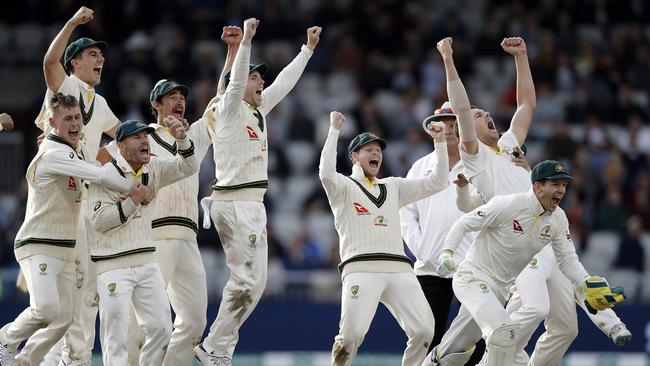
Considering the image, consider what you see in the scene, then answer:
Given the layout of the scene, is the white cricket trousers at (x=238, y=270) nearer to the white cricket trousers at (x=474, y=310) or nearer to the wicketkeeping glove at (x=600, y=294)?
the white cricket trousers at (x=474, y=310)

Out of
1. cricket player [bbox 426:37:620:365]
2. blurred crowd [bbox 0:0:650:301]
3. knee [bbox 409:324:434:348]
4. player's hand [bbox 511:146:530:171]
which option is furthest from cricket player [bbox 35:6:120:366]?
blurred crowd [bbox 0:0:650:301]

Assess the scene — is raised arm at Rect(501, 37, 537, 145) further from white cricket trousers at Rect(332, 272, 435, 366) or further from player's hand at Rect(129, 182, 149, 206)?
player's hand at Rect(129, 182, 149, 206)

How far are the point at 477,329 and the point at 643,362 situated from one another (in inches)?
192

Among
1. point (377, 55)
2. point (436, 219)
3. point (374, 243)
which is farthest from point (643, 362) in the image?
point (377, 55)

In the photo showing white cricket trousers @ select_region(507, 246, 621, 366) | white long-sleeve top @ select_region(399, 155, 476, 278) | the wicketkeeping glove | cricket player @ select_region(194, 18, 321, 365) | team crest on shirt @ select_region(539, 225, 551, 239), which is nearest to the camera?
the wicketkeeping glove

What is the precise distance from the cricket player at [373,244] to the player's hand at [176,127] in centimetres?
135

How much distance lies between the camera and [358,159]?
43.0 ft

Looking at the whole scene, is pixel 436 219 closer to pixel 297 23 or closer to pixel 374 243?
pixel 374 243

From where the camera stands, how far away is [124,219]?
1191 centimetres

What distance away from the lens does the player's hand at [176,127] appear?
476 inches

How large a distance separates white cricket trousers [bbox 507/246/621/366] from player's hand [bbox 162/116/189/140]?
334cm

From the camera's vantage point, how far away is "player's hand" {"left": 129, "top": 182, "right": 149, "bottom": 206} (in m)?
12.0

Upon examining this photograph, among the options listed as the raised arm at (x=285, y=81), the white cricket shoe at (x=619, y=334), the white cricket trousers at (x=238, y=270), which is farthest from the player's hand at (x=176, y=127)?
the white cricket shoe at (x=619, y=334)

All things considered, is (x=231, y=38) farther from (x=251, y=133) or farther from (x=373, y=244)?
(x=373, y=244)
